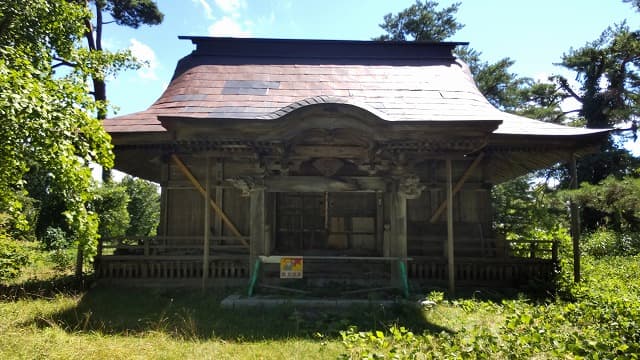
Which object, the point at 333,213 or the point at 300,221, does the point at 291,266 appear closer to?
the point at 300,221

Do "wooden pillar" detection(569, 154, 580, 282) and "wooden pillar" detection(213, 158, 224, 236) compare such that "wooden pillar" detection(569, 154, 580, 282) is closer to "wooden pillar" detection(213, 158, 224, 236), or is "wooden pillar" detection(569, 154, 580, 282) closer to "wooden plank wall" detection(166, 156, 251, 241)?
"wooden plank wall" detection(166, 156, 251, 241)

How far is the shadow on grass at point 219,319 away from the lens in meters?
4.61

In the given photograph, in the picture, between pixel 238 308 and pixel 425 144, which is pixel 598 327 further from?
pixel 238 308

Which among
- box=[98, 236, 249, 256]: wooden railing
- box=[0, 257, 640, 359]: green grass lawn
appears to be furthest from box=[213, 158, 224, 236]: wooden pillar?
box=[0, 257, 640, 359]: green grass lawn

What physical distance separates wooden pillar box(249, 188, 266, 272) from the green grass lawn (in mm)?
1055

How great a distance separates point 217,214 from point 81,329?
3782mm

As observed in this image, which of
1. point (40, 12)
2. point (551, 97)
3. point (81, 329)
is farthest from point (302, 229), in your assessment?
point (551, 97)

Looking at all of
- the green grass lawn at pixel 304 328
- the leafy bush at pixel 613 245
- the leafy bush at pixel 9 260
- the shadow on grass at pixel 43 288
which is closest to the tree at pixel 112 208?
the leafy bush at pixel 9 260

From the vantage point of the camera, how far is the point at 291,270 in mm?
5859

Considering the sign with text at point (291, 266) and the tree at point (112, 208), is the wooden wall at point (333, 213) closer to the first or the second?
the sign with text at point (291, 266)

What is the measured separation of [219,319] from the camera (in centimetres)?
517

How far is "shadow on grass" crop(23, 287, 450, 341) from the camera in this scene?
4.61 m

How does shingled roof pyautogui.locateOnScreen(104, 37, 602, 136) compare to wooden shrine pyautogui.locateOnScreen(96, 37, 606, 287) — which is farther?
shingled roof pyautogui.locateOnScreen(104, 37, 602, 136)

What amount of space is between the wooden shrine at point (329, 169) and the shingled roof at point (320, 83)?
0.19 feet
